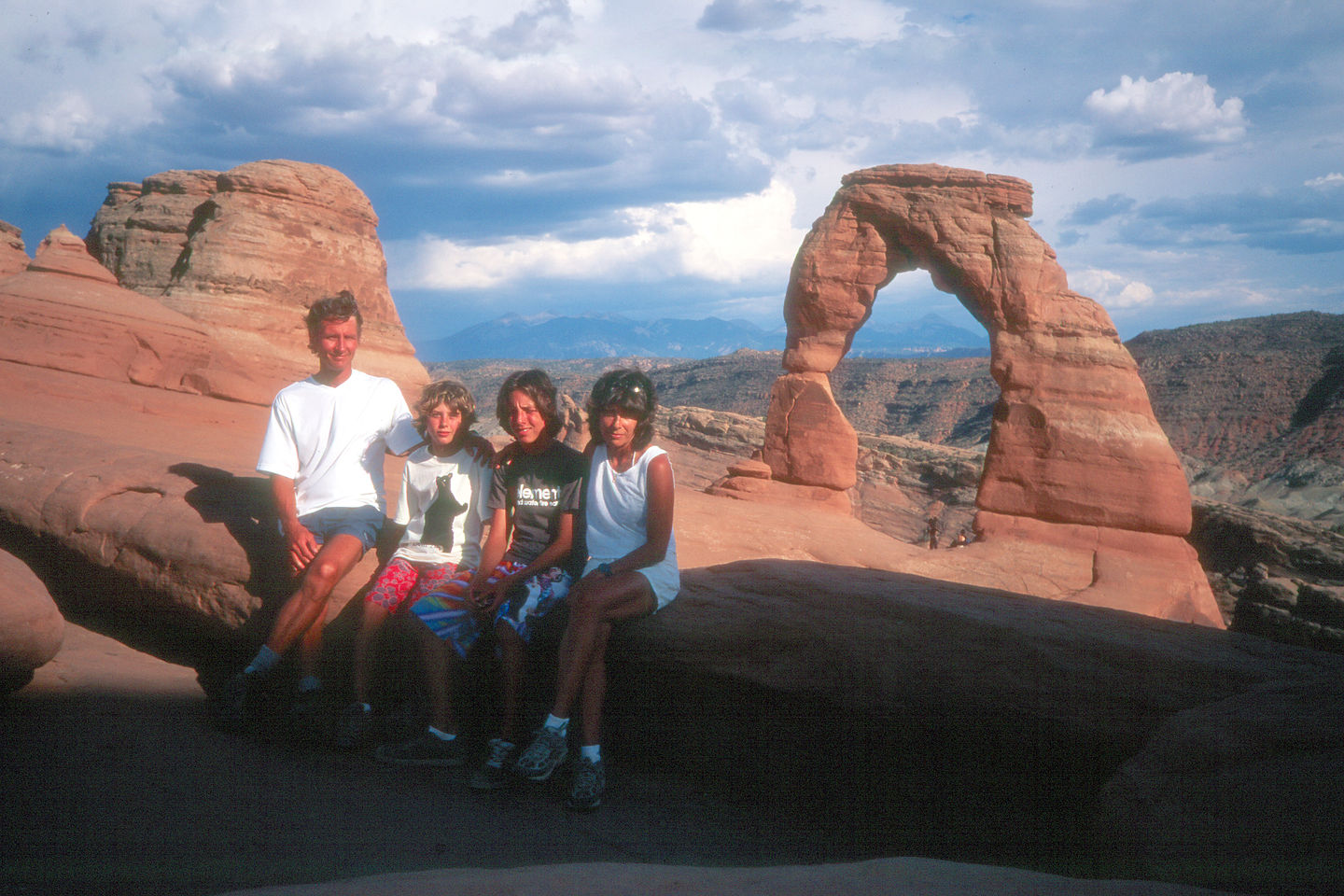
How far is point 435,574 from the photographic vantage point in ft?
11.0

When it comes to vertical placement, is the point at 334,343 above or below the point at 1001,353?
below

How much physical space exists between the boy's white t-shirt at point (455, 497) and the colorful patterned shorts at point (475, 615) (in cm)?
23

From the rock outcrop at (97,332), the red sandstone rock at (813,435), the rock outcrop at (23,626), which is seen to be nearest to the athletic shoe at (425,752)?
the rock outcrop at (23,626)

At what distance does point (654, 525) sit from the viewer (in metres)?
3.24

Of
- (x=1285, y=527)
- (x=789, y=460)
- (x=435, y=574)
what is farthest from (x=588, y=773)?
(x=1285, y=527)

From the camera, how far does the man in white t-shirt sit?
11.3 feet

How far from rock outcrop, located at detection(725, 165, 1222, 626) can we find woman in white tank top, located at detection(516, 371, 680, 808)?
849cm

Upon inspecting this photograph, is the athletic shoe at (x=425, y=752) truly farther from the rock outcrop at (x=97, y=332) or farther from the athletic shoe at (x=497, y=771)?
the rock outcrop at (x=97, y=332)

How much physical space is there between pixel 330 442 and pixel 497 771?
5.47ft

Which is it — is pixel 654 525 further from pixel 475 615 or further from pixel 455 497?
pixel 455 497

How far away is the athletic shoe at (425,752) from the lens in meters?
3.15

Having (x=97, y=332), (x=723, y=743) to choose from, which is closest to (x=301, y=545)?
(x=723, y=743)

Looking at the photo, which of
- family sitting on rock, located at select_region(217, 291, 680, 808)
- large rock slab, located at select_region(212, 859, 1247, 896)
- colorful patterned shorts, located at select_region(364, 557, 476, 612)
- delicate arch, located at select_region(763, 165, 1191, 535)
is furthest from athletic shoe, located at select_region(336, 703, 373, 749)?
delicate arch, located at select_region(763, 165, 1191, 535)

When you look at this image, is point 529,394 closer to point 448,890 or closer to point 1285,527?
point 448,890
